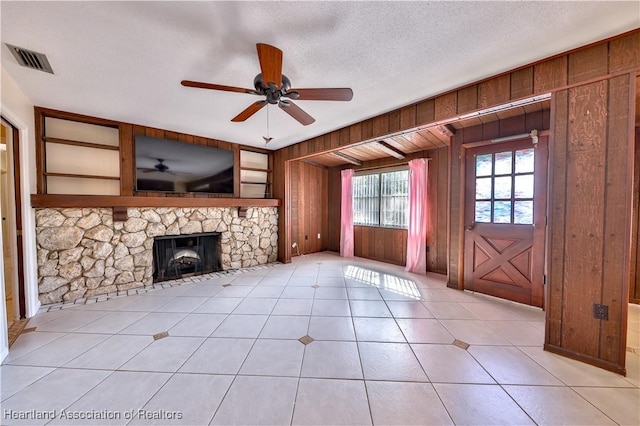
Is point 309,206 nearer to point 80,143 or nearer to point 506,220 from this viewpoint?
point 506,220

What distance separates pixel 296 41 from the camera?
1.70 metres

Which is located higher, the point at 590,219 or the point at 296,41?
the point at 296,41

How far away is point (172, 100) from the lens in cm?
269

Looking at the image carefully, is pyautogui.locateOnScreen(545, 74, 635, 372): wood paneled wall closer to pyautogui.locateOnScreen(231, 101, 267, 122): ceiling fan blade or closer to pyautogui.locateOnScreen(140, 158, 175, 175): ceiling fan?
pyautogui.locateOnScreen(231, 101, 267, 122): ceiling fan blade

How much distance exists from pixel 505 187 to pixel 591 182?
53.0 inches

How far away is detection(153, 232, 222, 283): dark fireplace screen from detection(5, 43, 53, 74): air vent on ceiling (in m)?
2.45

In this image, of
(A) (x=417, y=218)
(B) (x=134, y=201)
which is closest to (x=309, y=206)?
(A) (x=417, y=218)

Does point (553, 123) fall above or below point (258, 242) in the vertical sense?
above

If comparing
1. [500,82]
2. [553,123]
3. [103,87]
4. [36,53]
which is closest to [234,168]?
[103,87]

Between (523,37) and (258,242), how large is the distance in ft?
15.4

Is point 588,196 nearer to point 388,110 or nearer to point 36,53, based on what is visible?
point 388,110

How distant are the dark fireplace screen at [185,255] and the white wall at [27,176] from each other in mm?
1285

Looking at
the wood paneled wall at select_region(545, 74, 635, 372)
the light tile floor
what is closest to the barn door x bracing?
the light tile floor

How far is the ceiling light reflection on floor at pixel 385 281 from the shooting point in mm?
3365
